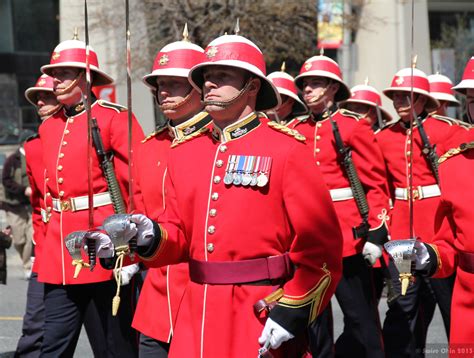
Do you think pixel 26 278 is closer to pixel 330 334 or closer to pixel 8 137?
pixel 330 334

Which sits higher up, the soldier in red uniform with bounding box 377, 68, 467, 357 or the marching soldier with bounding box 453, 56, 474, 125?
the marching soldier with bounding box 453, 56, 474, 125

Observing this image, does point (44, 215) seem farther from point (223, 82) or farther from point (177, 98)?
point (223, 82)

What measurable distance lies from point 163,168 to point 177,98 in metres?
0.37

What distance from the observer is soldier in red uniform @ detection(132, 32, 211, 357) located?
5.66 m

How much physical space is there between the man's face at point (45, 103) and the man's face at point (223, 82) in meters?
A: 3.89

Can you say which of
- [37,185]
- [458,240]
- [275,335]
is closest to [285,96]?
[37,185]

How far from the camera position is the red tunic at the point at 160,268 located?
5.66m

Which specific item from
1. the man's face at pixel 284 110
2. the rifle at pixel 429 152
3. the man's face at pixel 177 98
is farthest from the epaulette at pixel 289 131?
the man's face at pixel 284 110

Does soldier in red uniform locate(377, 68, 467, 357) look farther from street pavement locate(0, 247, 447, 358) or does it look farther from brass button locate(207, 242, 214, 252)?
brass button locate(207, 242, 214, 252)

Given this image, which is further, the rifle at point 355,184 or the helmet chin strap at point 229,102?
the rifle at point 355,184

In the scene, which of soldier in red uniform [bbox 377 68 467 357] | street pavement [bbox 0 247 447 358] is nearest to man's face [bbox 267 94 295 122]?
soldier in red uniform [bbox 377 68 467 357]

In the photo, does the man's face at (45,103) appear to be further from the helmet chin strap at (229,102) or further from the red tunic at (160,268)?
the helmet chin strap at (229,102)

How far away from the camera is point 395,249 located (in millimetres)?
4676

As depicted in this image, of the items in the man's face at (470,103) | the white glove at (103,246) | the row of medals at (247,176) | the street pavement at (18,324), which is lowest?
the street pavement at (18,324)
